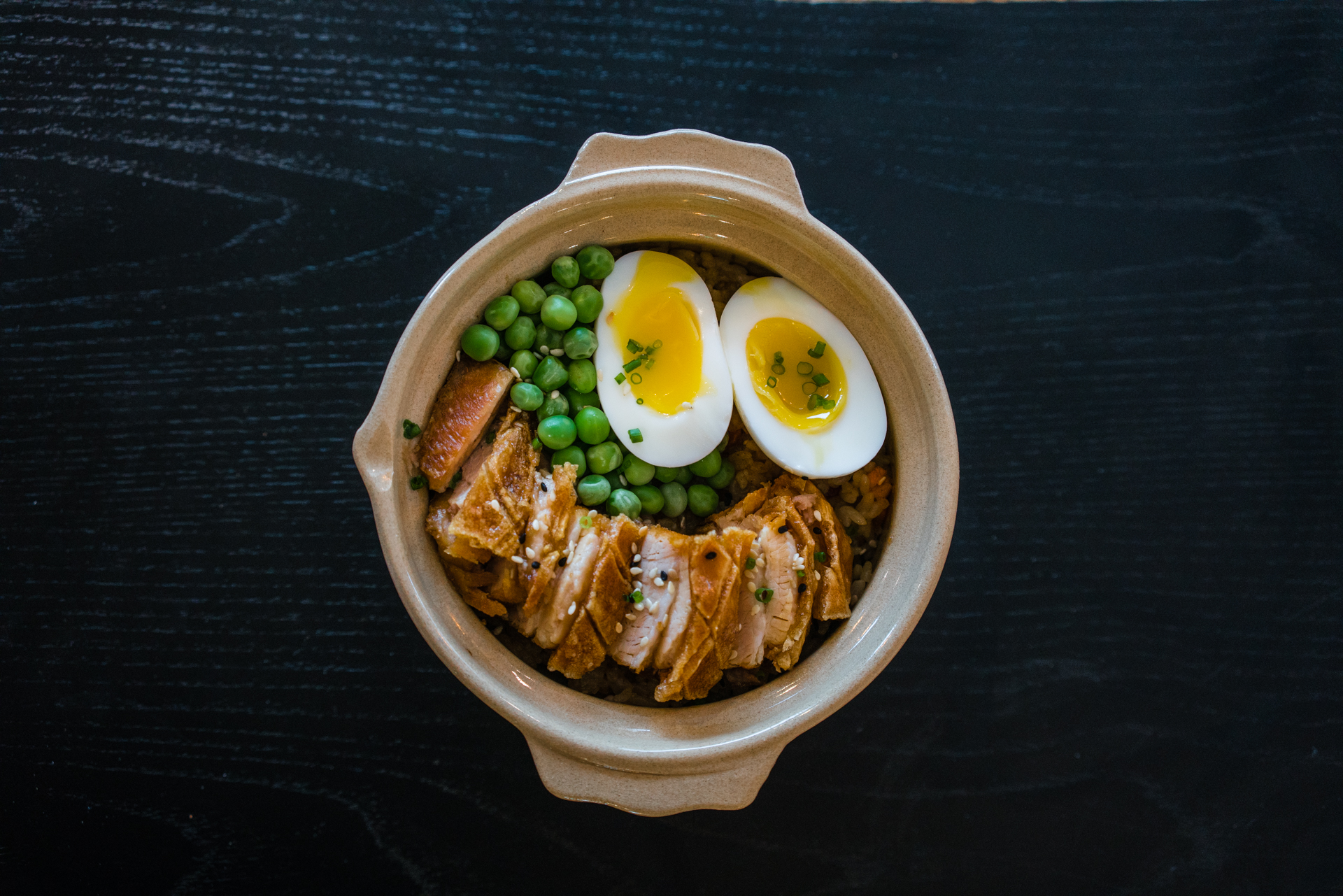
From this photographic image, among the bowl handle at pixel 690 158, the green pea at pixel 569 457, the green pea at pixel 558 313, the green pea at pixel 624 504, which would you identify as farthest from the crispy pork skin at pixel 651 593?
the bowl handle at pixel 690 158

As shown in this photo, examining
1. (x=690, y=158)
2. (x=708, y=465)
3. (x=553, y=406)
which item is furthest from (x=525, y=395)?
(x=690, y=158)

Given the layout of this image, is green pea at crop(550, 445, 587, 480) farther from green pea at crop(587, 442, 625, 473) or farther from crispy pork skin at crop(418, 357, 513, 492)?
crispy pork skin at crop(418, 357, 513, 492)

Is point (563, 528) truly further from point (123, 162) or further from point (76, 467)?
point (123, 162)

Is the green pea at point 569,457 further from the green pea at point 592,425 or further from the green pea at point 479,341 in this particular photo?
the green pea at point 479,341

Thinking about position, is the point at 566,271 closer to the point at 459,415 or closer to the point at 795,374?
the point at 459,415

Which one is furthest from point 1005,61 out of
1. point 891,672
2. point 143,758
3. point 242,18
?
point 143,758

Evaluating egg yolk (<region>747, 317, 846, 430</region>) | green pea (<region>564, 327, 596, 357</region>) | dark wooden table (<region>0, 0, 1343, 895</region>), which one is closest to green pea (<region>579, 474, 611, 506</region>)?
green pea (<region>564, 327, 596, 357</region>)
